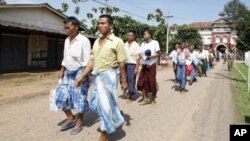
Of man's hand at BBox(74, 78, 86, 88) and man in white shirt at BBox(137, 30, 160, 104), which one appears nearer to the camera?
man's hand at BBox(74, 78, 86, 88)

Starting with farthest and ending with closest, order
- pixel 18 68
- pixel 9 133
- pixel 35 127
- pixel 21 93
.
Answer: pixel 18 68 → pixel 21 93 → pixel 35 127 → pixel 9 133

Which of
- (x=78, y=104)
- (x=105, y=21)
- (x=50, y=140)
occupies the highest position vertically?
(x=105, y=21)

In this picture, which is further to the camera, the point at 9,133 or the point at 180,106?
the point at 180,106

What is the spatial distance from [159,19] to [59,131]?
131 feet

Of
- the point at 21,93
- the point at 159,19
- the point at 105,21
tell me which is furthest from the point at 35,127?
the point at 159,19

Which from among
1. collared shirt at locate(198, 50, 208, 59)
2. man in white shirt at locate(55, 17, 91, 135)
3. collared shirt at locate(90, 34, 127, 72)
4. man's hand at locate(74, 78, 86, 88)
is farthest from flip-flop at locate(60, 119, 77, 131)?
collared shirt at locate(198, 50, 208, 59)

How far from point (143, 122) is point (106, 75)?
7.05ft

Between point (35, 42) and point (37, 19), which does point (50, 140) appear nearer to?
point (35, 42)

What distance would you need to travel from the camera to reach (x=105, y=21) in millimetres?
5965

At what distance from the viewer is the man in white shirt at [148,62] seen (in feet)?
31.9

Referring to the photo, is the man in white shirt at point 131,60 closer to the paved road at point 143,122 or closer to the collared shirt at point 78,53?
the paved road at point 143,122

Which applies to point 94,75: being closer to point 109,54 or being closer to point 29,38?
point 109,54

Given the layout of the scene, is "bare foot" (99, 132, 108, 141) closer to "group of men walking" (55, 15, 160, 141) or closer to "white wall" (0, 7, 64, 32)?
"group of men walking" (55, 15, 160, 141)

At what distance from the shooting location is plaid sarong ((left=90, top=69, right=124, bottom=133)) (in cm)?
581
